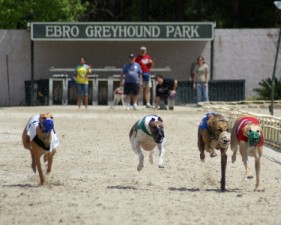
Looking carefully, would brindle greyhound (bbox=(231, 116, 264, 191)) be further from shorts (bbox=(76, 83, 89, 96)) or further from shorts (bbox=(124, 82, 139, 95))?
shorts (bbox=(76, 83, 89, 96))

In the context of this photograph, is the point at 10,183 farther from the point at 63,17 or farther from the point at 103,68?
the point at 63,17

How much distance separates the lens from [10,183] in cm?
1213

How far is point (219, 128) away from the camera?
11.8 meters

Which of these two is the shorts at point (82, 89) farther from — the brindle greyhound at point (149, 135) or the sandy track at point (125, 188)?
the brindle greyhound at point (149, 135)

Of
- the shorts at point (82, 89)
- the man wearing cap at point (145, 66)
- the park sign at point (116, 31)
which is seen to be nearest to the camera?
the man wearing cap at point (145, 66)

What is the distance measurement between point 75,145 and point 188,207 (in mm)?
7607

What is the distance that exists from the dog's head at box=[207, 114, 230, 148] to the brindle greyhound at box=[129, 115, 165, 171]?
60 centimetres

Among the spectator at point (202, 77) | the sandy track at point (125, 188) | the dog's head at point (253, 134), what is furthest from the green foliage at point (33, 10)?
the dog's head at point (253, 134)

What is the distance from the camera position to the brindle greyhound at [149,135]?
474 inches

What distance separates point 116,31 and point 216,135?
837 inches

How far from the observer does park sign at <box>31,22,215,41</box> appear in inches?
1289

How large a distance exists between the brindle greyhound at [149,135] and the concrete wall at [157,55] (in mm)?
21893

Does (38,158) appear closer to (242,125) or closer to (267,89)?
(242,125)

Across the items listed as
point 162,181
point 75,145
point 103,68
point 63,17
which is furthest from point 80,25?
point 162,181
